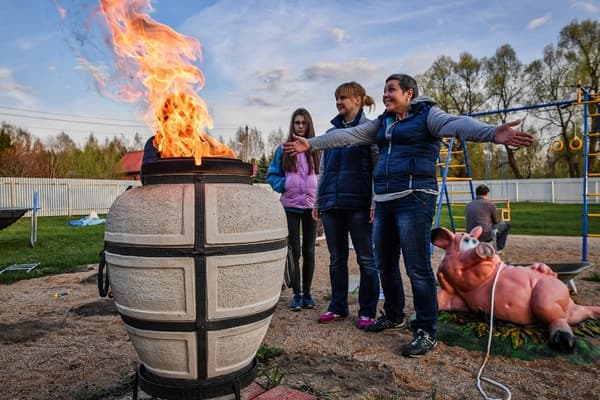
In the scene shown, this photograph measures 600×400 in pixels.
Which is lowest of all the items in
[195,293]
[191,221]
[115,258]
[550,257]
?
[550,257]

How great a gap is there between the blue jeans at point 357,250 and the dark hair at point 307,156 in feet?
2.37

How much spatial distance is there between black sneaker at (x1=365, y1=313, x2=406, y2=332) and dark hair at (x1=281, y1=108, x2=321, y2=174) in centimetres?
159

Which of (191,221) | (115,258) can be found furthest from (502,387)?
(115,258)

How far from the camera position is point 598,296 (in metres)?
4.49

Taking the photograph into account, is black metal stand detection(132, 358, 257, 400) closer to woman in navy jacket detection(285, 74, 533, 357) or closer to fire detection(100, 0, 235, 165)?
fire detection(100, 0, 235, 165)

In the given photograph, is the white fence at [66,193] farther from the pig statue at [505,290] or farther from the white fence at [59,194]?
the pig statue at [505,290]

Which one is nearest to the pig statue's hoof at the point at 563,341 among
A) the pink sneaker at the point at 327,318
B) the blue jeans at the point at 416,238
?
the blue jeans at the point at 416,238

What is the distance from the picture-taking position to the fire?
2297mm

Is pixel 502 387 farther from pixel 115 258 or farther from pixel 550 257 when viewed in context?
pixel 550 257

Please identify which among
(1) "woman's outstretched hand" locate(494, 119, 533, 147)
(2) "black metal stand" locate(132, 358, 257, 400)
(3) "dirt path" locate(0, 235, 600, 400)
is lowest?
(3) "dirt path" locate(0, 235, 600, 400)

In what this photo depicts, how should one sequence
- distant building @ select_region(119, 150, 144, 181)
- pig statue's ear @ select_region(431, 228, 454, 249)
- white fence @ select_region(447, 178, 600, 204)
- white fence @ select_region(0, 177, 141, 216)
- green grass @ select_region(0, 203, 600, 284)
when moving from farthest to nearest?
distant building @ select_region(119, 150, 144, 181) < white fence @ select_region(447, 178, 600, 204) < white fence @ select_region(0, 177, 141, 216) < green grass @ select_region(0, 203, 600, 284) < pig statue's ear @ select_region(431, 228, 454, 249)

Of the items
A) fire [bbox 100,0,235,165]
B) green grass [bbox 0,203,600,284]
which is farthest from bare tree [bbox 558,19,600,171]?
fire [bbox 100,0,235,165]

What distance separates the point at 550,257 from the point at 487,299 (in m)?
4.90

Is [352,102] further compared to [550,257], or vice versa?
[550,257]
